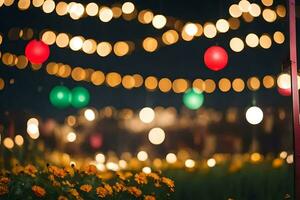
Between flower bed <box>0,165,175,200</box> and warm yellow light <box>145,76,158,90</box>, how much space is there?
457cm

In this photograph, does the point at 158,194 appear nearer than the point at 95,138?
Yes

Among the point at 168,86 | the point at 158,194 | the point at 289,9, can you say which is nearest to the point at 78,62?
the point at 168,86

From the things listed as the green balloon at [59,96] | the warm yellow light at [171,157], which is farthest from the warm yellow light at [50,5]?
the warm yellow light at [171,157]

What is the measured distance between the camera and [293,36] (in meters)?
5.43

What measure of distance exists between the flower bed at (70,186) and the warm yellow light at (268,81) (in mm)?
4930

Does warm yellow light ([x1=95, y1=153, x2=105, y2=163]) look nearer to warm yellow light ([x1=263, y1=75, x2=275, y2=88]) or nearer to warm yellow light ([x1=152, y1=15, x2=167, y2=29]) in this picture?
warm yellow light ([x1=263, y1=75, x2=275, y2=88])

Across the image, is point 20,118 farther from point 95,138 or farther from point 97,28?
point 95,138

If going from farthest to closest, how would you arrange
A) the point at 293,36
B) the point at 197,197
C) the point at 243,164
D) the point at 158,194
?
the point at 243,164
the point at 197,197
the point at 158,194
the point at 293,36

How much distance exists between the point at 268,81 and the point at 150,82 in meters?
2.38

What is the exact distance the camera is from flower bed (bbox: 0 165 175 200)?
5.72 m

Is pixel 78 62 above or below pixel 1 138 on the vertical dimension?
above

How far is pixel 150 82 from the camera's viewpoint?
10867 millimetres

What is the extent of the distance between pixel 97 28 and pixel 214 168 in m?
4.07

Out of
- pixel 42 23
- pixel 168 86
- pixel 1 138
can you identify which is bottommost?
pixel 1 138
